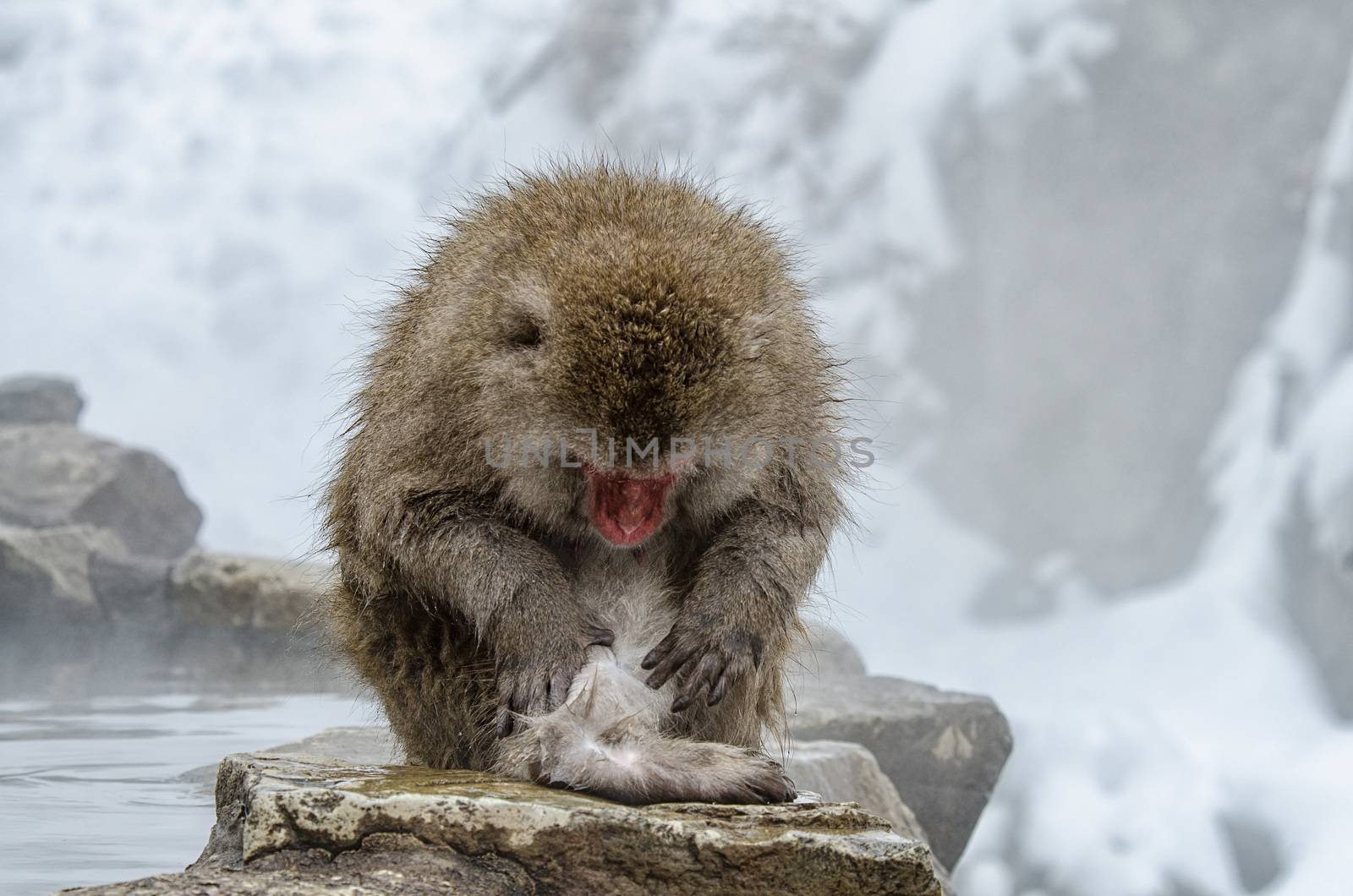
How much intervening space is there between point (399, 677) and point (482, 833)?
3.76 ft

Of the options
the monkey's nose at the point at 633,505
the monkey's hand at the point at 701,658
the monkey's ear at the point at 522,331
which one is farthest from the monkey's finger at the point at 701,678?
the monkey's ear at the point at 522,331

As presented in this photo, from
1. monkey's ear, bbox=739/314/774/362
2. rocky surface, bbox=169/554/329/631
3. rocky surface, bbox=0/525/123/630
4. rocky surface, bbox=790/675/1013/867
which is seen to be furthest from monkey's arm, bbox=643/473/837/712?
rocky surface, bbox=0/525/123/630

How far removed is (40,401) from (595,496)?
1194cm

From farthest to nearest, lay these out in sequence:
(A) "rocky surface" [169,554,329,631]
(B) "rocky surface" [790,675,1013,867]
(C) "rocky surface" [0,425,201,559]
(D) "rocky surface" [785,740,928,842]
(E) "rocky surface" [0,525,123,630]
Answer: (C) "rocky surface" [0,425,201,559] → (A) "rocky surface" [169,554,329,631] → (E) "rocky surface" [0,525,123,630] → (B) "rocky surface" [790,675,1013,867] → (D) "rocky surface" [785,740,928,842]

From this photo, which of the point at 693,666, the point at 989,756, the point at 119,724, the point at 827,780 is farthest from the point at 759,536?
the point at 119,724

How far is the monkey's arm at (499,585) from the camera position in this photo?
331 cm

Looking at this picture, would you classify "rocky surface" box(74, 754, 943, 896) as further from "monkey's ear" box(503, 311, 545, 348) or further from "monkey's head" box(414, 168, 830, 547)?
"monkey's ear" box(503, 311, 545, 348)

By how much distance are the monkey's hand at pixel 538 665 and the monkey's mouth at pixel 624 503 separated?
276 mm

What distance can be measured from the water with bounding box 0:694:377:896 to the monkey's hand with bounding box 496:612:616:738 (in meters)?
1.13

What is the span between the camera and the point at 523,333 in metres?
3.28

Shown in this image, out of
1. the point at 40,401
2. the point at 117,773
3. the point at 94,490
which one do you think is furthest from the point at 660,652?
the point at 40,401

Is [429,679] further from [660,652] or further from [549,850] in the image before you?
[549,850]

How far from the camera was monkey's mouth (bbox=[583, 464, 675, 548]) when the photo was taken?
3.14 metres

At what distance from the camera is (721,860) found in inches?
102
